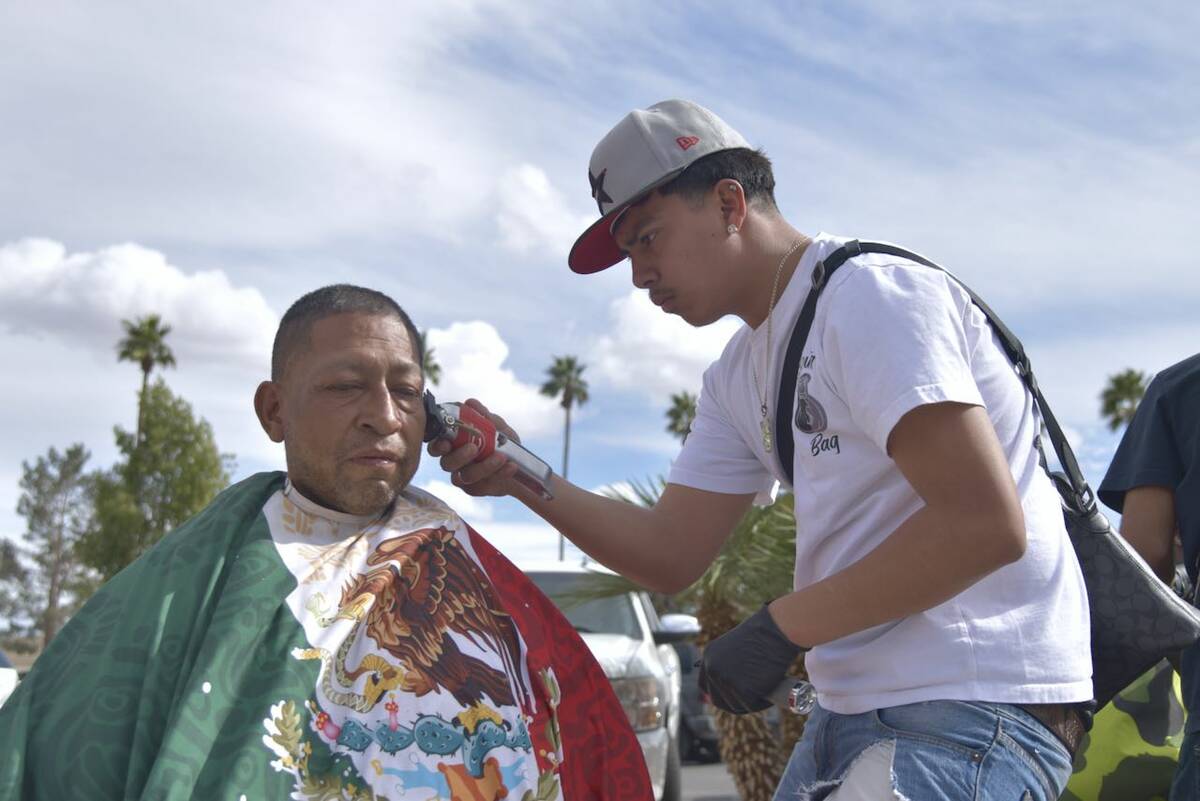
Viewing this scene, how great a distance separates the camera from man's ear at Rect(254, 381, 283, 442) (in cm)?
319

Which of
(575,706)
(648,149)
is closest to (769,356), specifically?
(648,149)

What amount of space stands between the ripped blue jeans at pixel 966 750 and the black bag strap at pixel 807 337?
0.49m

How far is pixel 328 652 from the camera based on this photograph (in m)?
2.59

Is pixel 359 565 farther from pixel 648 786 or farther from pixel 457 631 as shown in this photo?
pixel 648 786

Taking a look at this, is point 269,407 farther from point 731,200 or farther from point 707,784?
point 707,784

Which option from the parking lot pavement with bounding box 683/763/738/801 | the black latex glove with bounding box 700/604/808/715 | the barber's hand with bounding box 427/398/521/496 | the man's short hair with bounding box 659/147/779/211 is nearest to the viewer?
the black latex glove with bounding box 700/604/808/715

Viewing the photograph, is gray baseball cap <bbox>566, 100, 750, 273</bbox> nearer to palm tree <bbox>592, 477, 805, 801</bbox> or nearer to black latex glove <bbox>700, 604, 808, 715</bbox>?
black latex glove <bbox>700, 604, 808, 715</bbox>

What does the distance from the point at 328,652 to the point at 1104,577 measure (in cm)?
147

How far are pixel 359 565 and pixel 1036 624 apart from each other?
1382 mm

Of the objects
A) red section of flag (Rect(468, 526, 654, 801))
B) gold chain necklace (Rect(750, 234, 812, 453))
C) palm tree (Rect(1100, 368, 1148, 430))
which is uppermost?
palm tree (Rect(1100, 368, 1148, 430))

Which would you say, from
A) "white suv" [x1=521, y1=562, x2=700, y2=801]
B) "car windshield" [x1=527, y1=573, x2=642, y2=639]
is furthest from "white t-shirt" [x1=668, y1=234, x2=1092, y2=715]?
"car windshield" [x1=527, y1=573, x2=642, y2=639]

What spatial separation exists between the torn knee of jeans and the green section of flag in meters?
0.87

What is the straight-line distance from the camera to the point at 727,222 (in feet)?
8.64

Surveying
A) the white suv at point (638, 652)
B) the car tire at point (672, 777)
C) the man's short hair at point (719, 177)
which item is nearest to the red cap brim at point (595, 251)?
the man's short hair at point (719, 177)
